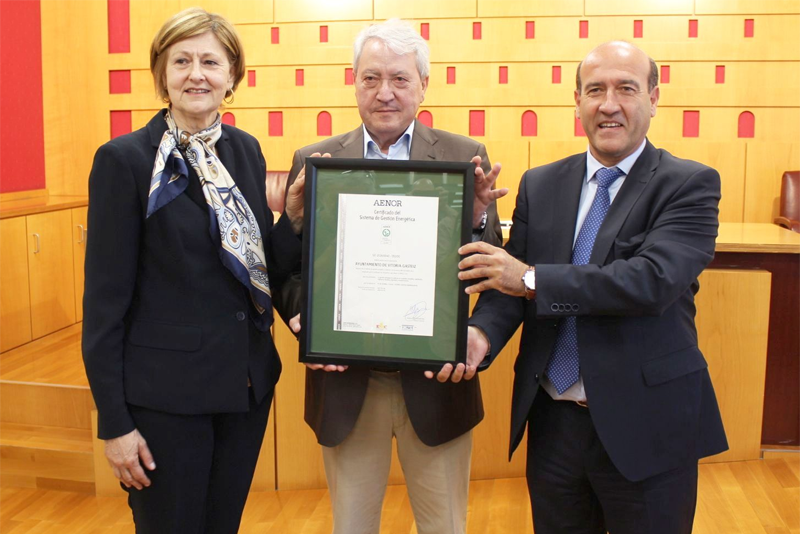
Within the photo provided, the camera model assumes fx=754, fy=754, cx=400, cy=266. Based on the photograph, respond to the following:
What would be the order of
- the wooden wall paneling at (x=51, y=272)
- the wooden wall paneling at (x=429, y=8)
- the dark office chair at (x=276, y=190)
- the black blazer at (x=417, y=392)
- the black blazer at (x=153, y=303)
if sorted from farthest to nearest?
the wooden wall paneling at (x=429, y=8) → the dark office chair at (x=276, y=190) → the wooden wall paneling at (x=51, y=272) → the black blazer at (x=417, y=392) → the black blazer at (x=153, y=303)

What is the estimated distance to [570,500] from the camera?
5.33 feet

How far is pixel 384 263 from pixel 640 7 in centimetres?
539

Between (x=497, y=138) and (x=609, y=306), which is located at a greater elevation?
(x=497, y=138)

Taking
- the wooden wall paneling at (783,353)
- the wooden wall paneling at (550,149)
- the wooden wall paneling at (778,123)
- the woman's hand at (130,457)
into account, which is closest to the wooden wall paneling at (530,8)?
the wooden wall paneling at (550,149)

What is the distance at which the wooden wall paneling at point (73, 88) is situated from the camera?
19.6 feet

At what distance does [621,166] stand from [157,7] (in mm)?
5795

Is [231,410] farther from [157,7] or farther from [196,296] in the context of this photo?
[157,7]

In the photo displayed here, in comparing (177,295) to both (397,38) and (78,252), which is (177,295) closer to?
(397,38)

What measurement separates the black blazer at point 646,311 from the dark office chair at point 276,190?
10.5 ft

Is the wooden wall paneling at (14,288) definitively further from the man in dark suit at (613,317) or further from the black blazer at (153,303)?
the man in dark suit at (613,317)

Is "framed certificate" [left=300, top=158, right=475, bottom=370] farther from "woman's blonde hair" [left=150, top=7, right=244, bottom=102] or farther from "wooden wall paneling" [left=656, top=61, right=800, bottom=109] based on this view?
"wooden wall paneling" [left=656, top=61, right=800, bottom=109]

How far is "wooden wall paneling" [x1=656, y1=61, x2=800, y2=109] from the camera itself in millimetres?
6031

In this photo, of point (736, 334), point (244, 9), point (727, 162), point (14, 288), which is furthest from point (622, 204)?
point (244, 9)

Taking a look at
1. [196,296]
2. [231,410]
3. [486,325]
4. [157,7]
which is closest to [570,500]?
[486,325]
